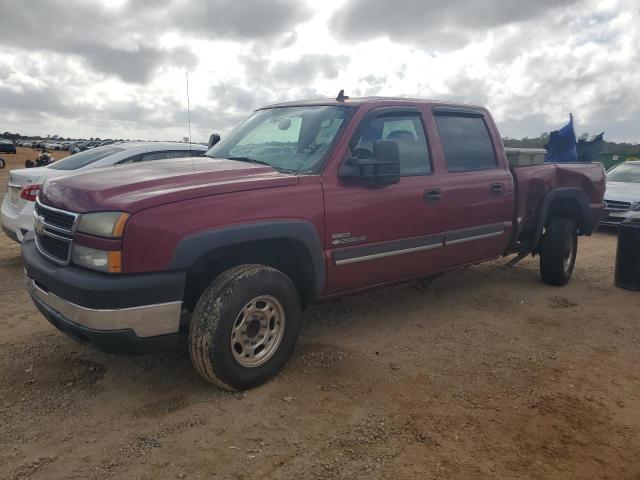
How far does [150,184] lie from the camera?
3115 millimetres

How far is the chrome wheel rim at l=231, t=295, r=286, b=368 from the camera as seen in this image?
10.6 feet

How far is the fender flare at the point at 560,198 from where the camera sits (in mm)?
5602

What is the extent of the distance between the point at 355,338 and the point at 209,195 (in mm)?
1872

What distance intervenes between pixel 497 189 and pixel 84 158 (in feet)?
17.9

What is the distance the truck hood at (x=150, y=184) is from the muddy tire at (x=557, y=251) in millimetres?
3705

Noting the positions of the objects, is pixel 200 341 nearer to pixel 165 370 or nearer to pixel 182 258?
pixel 182 258

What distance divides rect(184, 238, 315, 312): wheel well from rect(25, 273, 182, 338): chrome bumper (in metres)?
0.32

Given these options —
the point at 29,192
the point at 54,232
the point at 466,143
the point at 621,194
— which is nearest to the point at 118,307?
the point at 54,232

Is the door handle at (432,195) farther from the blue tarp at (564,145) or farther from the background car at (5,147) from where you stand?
the background car at (5,147)

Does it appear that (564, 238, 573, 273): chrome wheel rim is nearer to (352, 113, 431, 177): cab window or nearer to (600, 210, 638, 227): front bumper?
(352, 113, 431, 177): cab window

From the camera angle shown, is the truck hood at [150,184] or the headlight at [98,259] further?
the truck hood at [150,184]

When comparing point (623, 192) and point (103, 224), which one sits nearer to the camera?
point (103, 224)

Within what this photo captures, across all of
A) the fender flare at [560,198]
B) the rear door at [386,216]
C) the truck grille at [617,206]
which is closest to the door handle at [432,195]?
the rear door at [386,216]

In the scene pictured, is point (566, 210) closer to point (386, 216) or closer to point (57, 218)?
point (386, 216)
